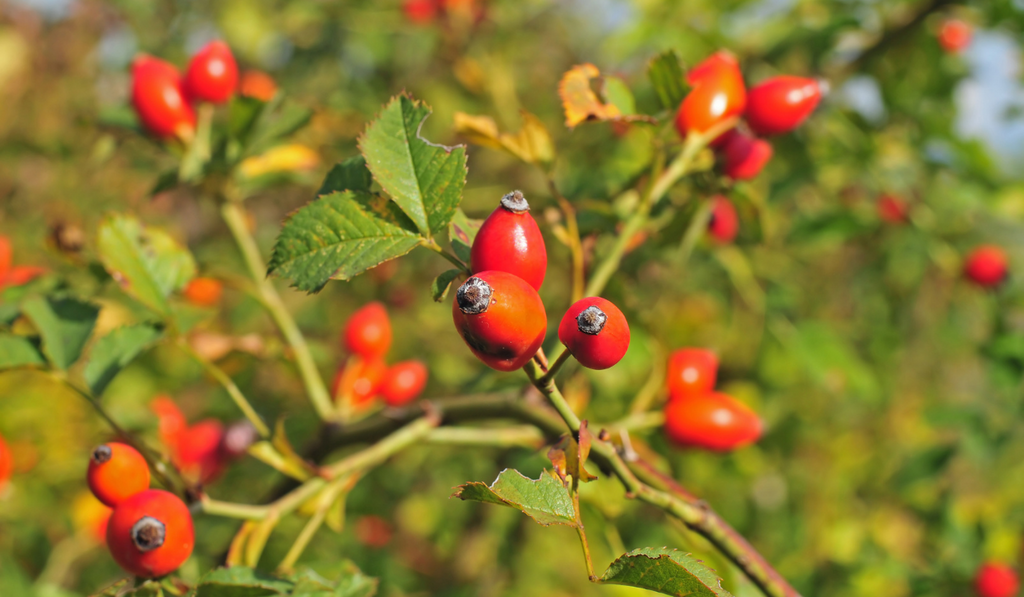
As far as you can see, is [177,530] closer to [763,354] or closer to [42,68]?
[763,354]

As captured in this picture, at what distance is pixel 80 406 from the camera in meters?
3.05

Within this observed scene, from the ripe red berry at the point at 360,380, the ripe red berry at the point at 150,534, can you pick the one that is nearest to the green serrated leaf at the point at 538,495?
the ripe red berry at the point at 150,534

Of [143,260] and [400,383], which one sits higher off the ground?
[143,260]

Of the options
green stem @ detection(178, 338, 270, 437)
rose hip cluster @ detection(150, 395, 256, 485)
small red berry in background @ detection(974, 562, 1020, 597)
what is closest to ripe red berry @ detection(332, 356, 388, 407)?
rose hip cluster @ detection(150, 395, 256, 485)

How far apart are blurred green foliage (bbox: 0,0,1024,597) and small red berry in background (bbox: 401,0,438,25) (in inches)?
4.3

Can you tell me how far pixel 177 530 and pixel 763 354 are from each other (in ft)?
6.79

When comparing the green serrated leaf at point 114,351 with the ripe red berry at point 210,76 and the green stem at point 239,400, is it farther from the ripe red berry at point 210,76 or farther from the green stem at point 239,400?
the ripe red berry at point 210,76

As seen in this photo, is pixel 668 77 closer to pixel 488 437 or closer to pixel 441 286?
pixel 441 286

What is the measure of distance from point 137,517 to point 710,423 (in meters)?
0.93

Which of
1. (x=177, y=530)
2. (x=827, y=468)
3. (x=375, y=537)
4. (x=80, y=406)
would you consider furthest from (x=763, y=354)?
(x=80, y=406)

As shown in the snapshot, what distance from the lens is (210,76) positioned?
1.50 m

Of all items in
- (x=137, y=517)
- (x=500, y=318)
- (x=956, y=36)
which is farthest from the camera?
(x=956, y=36)

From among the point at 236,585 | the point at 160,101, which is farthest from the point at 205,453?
the point at 236,585

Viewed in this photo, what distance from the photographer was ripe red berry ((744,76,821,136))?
1215 millimetres
